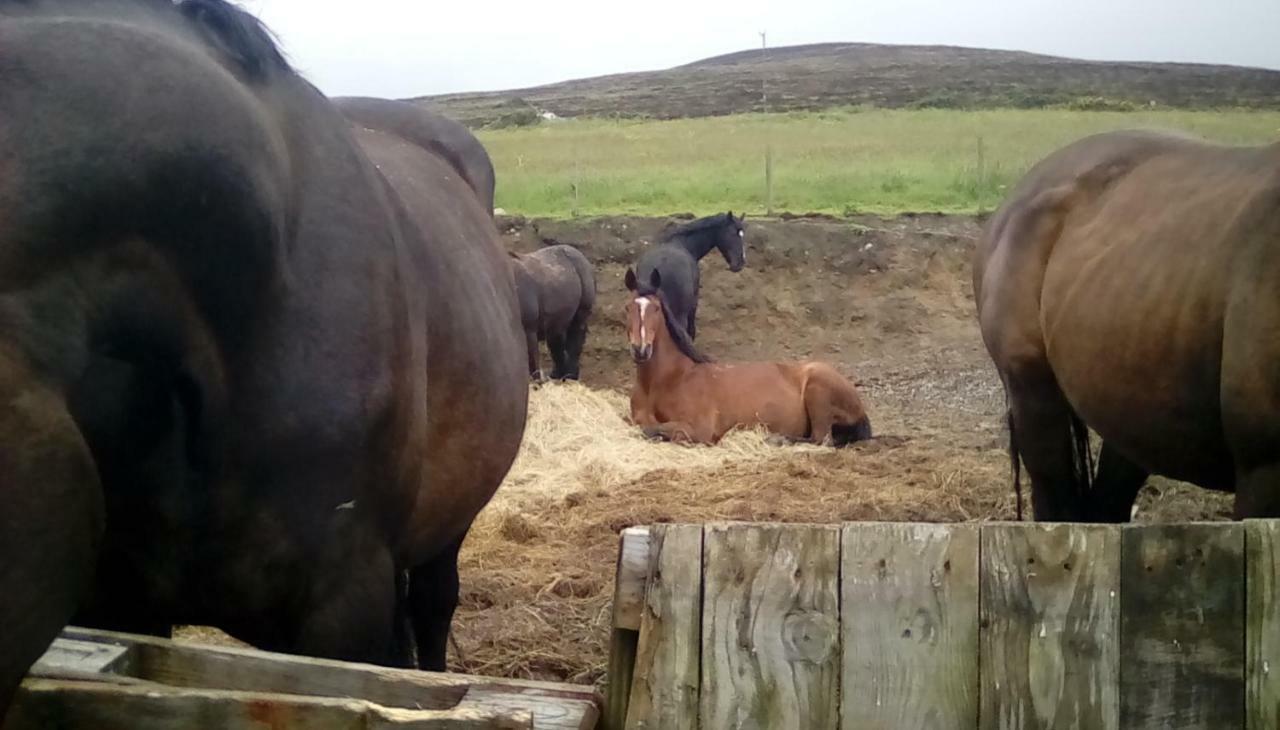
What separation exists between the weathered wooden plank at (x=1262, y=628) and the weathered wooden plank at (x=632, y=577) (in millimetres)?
797

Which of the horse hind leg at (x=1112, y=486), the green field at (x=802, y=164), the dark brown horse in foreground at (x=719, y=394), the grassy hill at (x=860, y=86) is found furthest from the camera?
the green field at (x=802, y=164)

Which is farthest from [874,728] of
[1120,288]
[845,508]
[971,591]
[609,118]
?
[609,118]

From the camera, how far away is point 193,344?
1552 millimetres

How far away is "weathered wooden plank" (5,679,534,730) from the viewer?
1332mm

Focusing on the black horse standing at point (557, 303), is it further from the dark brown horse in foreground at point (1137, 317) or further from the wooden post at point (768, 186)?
the dark brown horse in foreground at point (1137, 317)

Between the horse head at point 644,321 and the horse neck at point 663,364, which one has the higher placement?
the horse head at point 644,321

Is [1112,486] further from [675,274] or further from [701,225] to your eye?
[701,225]

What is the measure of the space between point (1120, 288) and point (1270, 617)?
95.2 inches

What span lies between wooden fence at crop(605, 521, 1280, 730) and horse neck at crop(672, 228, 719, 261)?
38.9ft

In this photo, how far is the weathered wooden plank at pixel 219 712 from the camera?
52.4 inches

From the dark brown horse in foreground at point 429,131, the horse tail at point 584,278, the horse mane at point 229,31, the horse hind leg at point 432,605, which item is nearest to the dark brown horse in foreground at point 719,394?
the horse tail at point 584,278

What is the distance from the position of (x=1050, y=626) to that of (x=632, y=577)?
558 mm

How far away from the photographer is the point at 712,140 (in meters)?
20.8

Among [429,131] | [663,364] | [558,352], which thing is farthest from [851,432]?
[429,131]
